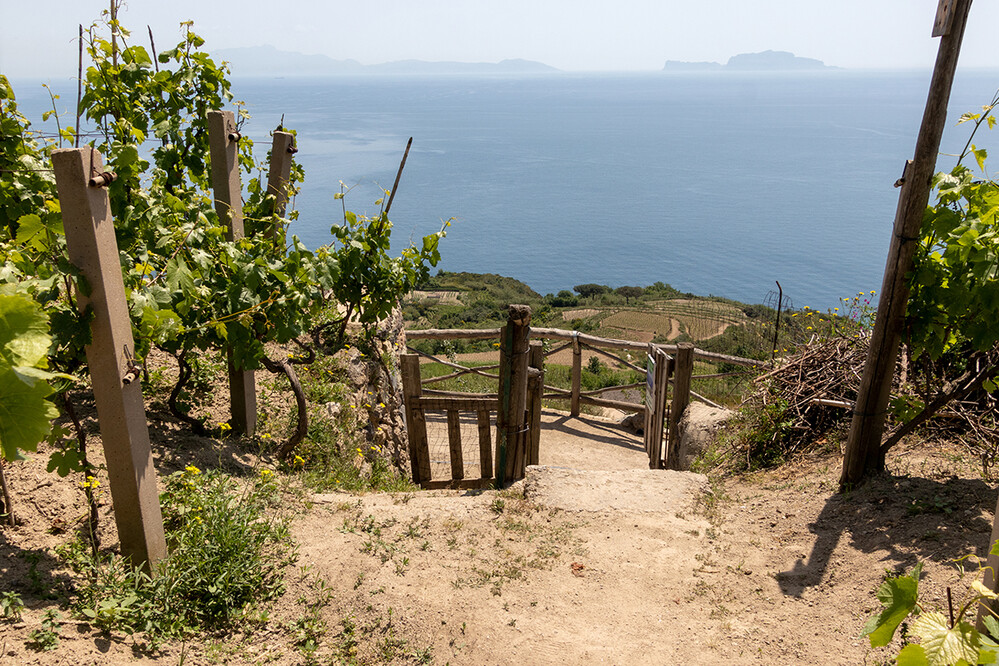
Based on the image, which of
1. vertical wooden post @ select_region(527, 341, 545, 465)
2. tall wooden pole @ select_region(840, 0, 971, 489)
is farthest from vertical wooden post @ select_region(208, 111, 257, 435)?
tall wooden pole @ select_region(840, 0, 971, 489)

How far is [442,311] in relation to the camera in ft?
90.1

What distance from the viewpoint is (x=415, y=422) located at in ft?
20.5

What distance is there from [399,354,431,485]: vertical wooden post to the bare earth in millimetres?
1446

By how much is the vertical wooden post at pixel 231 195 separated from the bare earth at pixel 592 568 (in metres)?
0.96

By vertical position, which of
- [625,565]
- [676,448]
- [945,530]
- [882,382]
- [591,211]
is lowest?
[591,211]

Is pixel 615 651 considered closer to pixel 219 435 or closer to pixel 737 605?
pixel 737 605

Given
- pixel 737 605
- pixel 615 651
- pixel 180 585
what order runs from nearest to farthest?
pixel 180 585 → pixel 615 651 → pixel 737 605

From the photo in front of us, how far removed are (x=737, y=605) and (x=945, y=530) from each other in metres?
1.26

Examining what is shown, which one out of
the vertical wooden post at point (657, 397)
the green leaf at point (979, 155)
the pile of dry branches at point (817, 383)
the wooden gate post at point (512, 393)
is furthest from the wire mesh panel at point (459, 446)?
the green leaf at point (979, 155)

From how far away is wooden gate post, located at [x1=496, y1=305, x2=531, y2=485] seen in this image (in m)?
5.13

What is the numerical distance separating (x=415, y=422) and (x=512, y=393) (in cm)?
135

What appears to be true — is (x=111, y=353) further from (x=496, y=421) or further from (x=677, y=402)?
(x=677, y=402)

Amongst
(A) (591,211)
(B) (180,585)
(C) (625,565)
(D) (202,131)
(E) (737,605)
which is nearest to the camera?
(B) (180,585)

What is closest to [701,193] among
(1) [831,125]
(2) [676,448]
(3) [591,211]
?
(3) [591,211]
